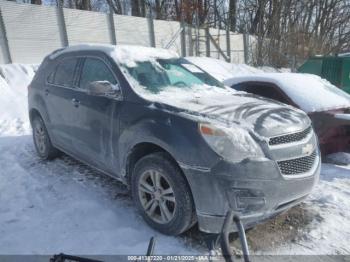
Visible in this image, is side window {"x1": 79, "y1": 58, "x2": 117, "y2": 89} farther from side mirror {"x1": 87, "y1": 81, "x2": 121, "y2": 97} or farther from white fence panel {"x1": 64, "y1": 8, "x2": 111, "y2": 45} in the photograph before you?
white fence panel {"x1": 64, "y1": 8, "x2": 111, "y2": 45}

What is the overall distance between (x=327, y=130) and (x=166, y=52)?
2.62m

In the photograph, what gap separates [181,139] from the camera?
306 cm

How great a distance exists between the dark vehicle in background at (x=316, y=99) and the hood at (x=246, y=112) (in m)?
1.71

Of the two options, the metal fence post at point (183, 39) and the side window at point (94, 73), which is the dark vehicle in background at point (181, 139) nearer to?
the side window at point (94, 73)

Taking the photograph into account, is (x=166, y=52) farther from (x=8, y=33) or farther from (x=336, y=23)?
(x=336, y=23)

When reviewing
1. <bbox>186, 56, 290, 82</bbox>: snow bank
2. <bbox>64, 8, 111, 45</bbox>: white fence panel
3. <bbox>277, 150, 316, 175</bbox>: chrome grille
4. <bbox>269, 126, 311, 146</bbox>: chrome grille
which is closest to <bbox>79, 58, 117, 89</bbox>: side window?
<bbox>269, 126, 311, 146</bbox>: chrome grille

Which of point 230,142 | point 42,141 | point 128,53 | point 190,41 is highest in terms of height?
point 128,53

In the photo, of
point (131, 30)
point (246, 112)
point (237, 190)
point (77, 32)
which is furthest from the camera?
point (131, 30)

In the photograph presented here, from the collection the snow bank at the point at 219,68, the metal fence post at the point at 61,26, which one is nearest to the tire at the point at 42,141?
the metal fence post at the point at 61,26

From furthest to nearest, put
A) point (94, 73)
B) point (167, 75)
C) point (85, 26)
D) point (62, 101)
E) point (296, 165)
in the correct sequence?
point (85, 26)
point (62, 101)
point (94, 73)
point (167, 75)
point (296, 165)

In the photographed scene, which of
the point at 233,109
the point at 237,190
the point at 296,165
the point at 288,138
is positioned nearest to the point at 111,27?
the point at 233,109

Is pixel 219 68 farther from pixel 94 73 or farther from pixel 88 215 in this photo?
pixel 88 215

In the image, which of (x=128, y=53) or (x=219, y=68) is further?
(x=219, y=68)

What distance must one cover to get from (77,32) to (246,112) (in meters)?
12.4
